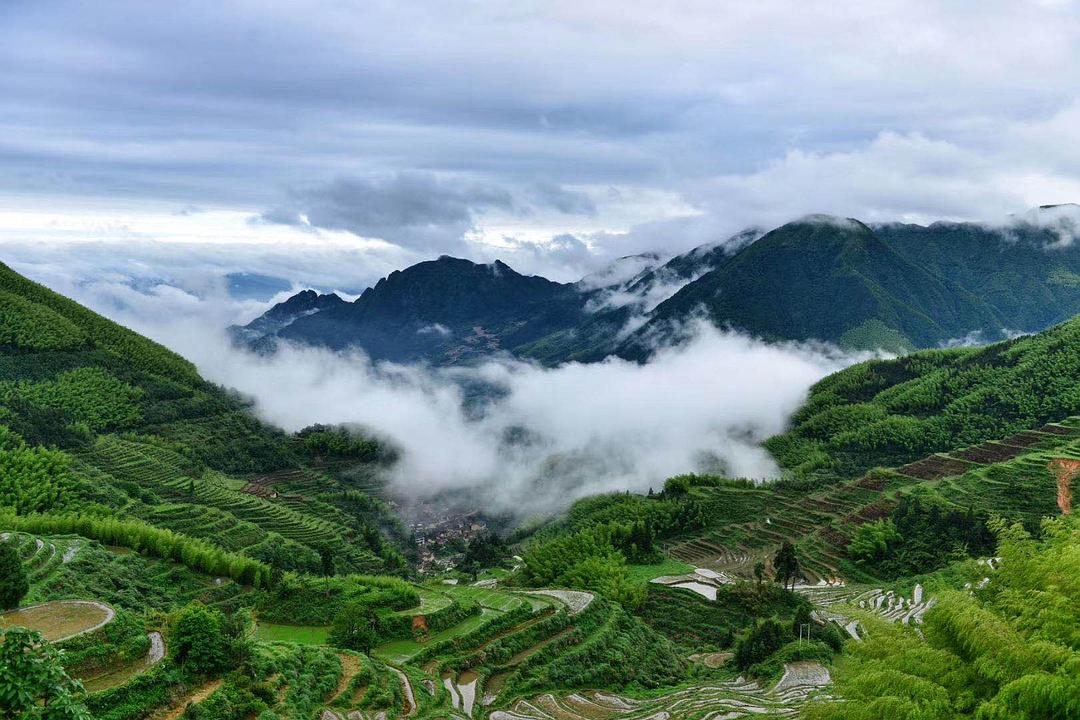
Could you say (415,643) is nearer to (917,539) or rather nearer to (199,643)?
(199,643)

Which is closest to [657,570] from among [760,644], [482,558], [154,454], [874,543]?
[874,543]

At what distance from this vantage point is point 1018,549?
631 inches

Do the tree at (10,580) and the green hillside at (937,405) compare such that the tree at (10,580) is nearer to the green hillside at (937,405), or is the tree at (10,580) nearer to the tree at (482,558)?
the tree at (482,558)

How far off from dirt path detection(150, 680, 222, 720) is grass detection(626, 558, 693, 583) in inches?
1982

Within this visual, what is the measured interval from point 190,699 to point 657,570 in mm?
58135

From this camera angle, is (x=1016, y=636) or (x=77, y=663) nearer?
(x=1016, y=636)

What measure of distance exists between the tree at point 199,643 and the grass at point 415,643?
14.3 metres

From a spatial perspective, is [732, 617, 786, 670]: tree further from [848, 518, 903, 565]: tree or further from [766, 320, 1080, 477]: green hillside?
[766, 320, 1080, 477]: green hillside

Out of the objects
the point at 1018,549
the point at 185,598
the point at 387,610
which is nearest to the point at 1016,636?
the point at 1018,549

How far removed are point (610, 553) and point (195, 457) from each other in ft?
230

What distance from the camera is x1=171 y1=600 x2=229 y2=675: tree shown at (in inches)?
1034

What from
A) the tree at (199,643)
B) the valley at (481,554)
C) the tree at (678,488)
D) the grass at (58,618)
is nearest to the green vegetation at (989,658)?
the valley at (481,554)

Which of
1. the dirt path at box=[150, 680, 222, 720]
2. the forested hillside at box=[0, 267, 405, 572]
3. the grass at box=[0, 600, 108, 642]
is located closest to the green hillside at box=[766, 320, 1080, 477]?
the forested hillside at box=[0, 267, 405, 572]

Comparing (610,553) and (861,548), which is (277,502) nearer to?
(610,553)
